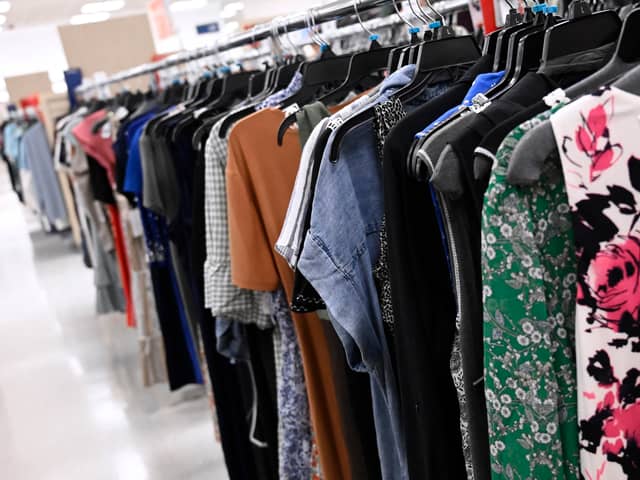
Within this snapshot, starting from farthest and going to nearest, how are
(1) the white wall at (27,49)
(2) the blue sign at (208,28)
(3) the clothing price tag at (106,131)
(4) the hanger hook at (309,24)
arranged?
1. (1) the white wall at (27,49)
2. (2) the blue sign at (208,28)
3. (3) the clothing price tag at (106,131)
4. (4) the hanger hook at (309,24)

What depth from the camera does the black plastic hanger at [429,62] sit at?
1265 millimetres

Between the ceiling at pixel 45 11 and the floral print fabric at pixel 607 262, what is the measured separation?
15.5m

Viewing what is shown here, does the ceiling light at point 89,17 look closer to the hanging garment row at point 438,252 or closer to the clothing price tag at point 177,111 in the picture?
the clothing price tag at point 177,111

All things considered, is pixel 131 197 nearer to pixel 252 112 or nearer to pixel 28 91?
pixel 252 112

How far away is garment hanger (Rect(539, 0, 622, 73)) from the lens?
1125 mm

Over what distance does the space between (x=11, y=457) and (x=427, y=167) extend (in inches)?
125

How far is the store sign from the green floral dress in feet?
26.9

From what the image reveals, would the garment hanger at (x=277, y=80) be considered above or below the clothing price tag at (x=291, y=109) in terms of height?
above

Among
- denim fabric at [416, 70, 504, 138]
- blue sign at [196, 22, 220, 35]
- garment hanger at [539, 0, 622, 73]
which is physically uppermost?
blue sign at [196, 22, 220, 35]

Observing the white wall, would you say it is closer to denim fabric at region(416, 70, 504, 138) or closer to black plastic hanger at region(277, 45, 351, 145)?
black plastic hanger at region(277, 45, 351, 145)

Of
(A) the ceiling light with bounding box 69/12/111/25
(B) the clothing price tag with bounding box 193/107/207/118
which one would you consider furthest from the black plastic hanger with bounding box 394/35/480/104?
(A) the ceiling light with bounding box 69/12/111/25

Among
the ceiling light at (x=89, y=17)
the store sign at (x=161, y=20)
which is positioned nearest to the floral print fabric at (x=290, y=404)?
the store sign at (x=161, y=20)

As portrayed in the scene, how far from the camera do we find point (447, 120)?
3.59 ft

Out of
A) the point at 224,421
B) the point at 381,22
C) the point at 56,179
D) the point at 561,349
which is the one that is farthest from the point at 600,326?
the point at 56,179
